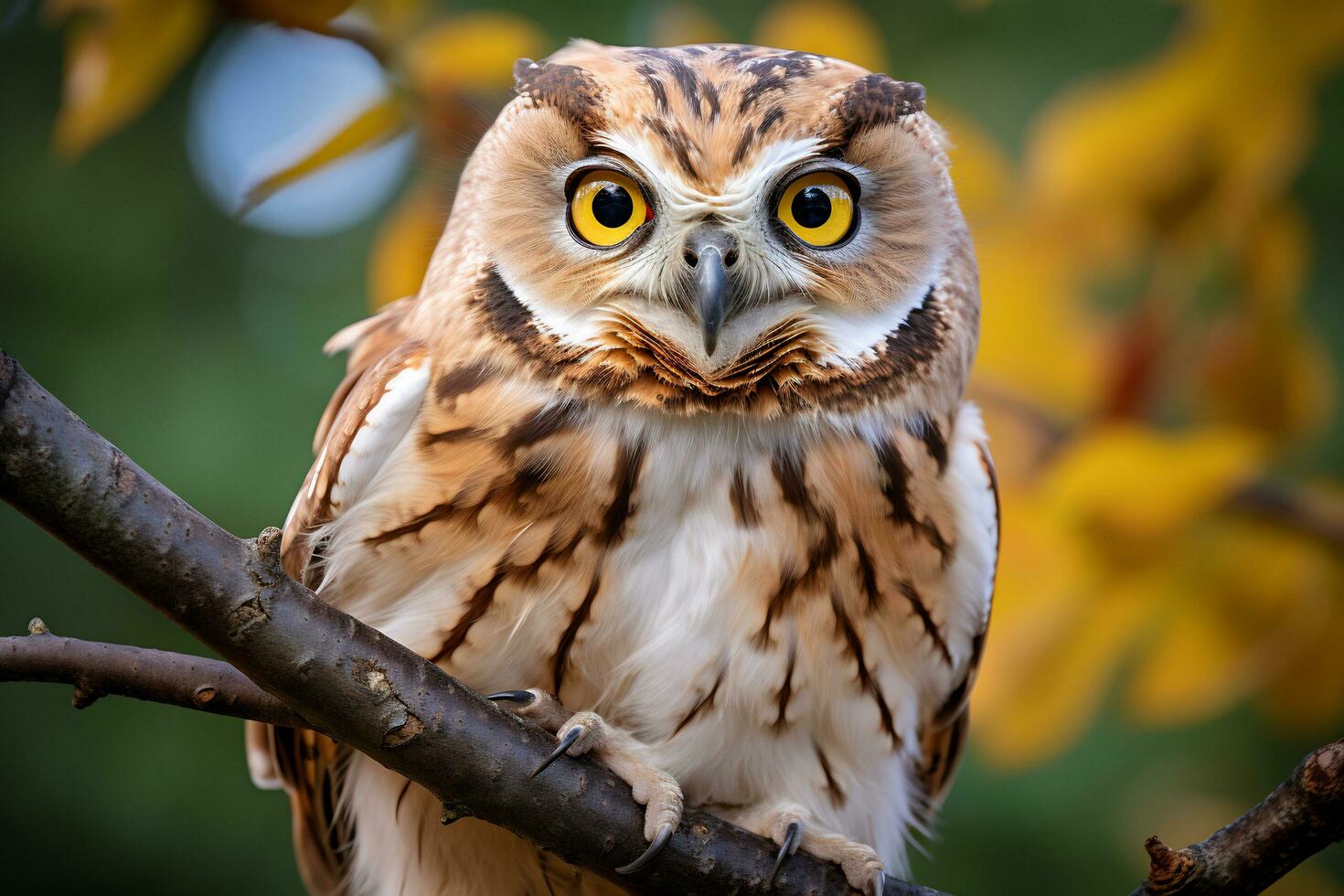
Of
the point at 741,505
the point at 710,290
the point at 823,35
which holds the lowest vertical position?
the point at 741,505

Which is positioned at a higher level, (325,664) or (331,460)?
(331,460)

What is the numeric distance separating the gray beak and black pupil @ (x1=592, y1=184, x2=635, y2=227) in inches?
3.2

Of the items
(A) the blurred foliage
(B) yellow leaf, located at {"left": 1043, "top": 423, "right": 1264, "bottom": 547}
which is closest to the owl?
(A) the blurred foliage

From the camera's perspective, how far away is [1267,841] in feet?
3.06

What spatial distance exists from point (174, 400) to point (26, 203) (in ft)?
2.00

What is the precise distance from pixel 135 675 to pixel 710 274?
0.60 m

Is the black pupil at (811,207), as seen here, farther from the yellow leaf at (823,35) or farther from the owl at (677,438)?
the yellow leaf at (823,35)

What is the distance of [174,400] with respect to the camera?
2320 millimetres

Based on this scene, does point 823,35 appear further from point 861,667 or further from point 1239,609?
point 1239,609

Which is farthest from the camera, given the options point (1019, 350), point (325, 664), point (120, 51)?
point (1019, 350)

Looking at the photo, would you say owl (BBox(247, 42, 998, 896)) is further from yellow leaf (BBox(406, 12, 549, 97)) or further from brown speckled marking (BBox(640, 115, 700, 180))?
yellow leaf (BBox(406, 12, 549, 97))

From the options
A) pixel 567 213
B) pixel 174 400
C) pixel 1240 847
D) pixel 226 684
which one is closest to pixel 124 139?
pixel 174 400

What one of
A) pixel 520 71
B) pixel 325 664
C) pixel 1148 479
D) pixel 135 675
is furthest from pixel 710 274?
pixel 1148 479

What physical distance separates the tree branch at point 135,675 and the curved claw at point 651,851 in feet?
1.06
